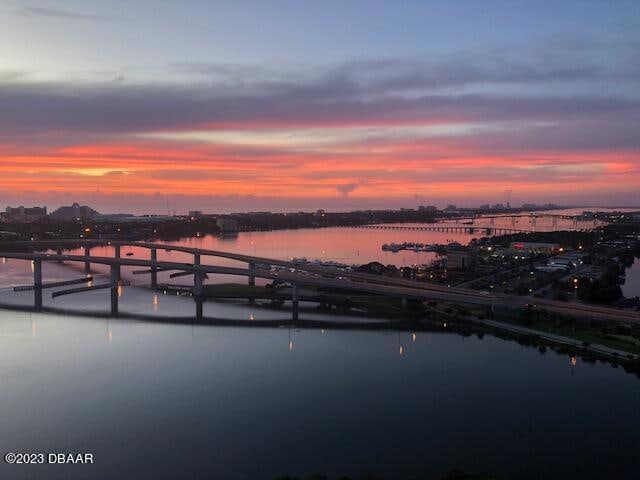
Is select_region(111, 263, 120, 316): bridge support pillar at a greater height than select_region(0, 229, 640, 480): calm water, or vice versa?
select_region(111, 263, 120, 316): bridge support pillar

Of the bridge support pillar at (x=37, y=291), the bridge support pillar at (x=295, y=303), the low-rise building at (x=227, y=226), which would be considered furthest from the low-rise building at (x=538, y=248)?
the low-rise building at (x=227, y=226)

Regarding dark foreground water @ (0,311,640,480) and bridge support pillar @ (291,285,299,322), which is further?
bridge support pillar @ (291,285,299,322)

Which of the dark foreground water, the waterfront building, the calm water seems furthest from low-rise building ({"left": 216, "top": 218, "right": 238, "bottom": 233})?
the dark foreground water

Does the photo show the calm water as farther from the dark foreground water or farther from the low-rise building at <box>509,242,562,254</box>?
the low-rise building at <box>509,242,562,254</box>

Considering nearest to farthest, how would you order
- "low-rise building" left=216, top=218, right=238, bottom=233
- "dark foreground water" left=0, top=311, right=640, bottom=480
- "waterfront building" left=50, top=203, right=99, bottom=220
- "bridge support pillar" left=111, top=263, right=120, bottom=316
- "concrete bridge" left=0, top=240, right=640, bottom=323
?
"dark foreground water" left=0, top=311, right=640, bottom=480
"concrete bridge" left=0, top=240, right=640, bottom=323
"bridge support pillar" left=111, top=263, right=120, bottom=316
"low-rise building" left=216, top=218, right=238, bottom=233
"waterfront building" left=50, top=203, right=99, bottom=220

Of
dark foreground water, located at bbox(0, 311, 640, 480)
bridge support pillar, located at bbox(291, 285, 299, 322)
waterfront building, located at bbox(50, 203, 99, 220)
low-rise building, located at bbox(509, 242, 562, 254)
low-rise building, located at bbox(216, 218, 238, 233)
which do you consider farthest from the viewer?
waterfront building, located at bbox(50, 203, 99, 220)

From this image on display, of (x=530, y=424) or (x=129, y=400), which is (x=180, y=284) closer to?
(x=129, y=400)

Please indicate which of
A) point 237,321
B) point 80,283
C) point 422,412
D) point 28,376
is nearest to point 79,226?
point 80,283

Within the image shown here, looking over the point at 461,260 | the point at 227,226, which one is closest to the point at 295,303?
the point at 461,260

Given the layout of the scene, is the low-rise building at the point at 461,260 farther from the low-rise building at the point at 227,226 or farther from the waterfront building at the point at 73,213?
the waterfront building at the point at 73,213
